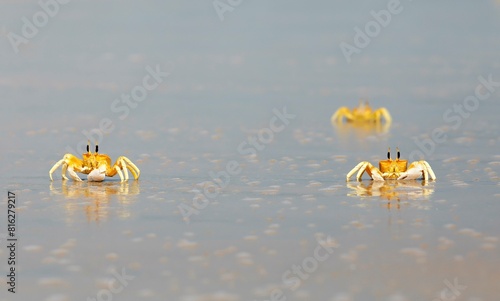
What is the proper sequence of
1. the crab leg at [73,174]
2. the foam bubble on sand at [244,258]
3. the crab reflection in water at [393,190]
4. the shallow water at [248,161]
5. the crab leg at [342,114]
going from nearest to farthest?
the shallow water at [248,161]
the foam bubble on sand at [244,258]
the crab reflection in water at [393,190]
the crab leg at [73,174]
the crab leg at [342,114]

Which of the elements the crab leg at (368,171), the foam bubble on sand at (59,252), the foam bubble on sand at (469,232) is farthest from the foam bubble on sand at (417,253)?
the crab leg at (368,171)

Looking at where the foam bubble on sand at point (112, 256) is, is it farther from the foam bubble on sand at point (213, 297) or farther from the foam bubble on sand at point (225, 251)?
the foam bubble on sand at point (213, 297)

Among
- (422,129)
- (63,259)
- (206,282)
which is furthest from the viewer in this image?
(422,129)

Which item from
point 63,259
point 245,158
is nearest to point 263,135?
point 245,158

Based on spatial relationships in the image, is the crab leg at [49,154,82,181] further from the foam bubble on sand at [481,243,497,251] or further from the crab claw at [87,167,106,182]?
the foam bubble on sand at [481,243,497,251]

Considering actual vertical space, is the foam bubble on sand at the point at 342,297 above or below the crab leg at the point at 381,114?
below

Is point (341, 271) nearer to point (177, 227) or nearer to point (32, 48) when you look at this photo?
point (177, 227)
